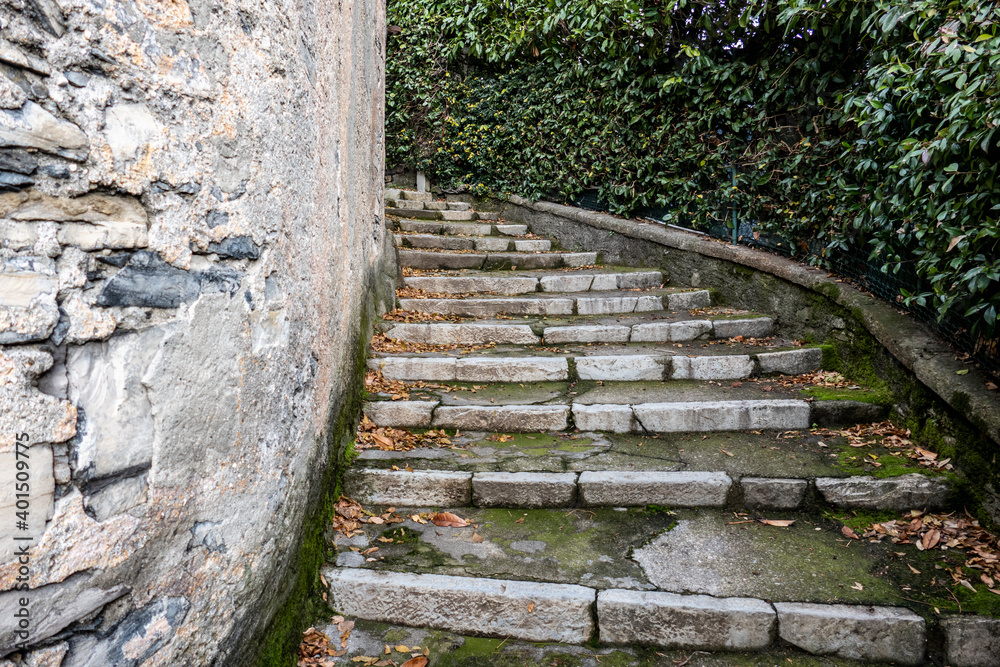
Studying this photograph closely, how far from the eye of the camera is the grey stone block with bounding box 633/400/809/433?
10.3ft

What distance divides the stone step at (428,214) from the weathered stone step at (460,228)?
41cm

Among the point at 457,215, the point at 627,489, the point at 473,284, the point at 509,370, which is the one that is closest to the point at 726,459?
the point at 627,489

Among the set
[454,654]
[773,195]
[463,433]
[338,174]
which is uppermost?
[773,195]

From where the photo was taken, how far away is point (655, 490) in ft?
8.73

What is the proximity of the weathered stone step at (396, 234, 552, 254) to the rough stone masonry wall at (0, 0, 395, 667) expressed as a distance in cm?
392

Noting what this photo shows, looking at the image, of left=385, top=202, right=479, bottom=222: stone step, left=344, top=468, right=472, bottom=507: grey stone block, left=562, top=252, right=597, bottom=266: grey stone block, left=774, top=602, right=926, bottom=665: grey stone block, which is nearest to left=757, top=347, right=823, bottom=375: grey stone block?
left=774, top=602, right=926, bottom=665: grey stone block

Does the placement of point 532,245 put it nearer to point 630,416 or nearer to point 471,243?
point 471,243

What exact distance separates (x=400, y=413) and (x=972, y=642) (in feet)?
8.76

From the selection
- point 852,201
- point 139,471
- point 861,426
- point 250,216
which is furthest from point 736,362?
point 139,471

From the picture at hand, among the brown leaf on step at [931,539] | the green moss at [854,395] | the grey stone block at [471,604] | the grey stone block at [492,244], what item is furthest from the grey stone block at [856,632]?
the grey stone block at [492,244]

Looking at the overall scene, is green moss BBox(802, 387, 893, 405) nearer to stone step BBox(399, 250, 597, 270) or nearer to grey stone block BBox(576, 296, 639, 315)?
grey stone block BBox(576, 296, 639, 315)

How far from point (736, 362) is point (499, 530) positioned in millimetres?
2089

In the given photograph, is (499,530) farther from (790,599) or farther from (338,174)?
(338,174)

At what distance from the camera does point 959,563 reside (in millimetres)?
2254
